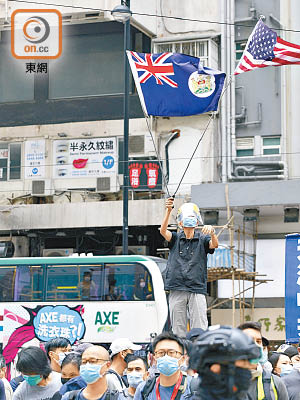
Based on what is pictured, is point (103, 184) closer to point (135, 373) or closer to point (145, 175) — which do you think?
point (145, 175)

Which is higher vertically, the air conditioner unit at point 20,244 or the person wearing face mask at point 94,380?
the air conditioner unit at point 20,244

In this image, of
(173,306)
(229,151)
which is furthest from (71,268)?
(173,306)

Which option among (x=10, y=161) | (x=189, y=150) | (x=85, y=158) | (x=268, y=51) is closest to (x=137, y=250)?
(x=85, y=158)

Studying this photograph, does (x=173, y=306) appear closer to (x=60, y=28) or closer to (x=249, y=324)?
(x=249, y=324)

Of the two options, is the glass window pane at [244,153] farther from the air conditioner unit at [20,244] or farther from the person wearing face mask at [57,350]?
the person wearing face mask at [57,350]

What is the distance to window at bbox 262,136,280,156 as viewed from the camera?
88.1 feet

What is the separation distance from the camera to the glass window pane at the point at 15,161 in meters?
29.1

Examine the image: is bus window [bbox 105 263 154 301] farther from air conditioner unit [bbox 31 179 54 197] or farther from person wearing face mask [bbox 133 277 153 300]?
air conditioner unit [bbox 31 179 54 197]

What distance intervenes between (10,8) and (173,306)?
19072 mm

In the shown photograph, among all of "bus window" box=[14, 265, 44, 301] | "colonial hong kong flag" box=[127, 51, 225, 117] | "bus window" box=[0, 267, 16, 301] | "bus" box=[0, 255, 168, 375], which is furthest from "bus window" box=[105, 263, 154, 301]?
"colonial hong kong flag" box=[127, 51, 225, 117]

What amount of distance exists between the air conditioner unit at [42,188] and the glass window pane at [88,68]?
280cm

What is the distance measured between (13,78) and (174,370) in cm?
2463

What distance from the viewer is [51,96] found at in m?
29.4

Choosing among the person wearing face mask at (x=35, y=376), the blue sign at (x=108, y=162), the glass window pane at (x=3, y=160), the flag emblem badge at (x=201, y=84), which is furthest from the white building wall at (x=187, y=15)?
the person wearing face mask at (x=35, y=376)
